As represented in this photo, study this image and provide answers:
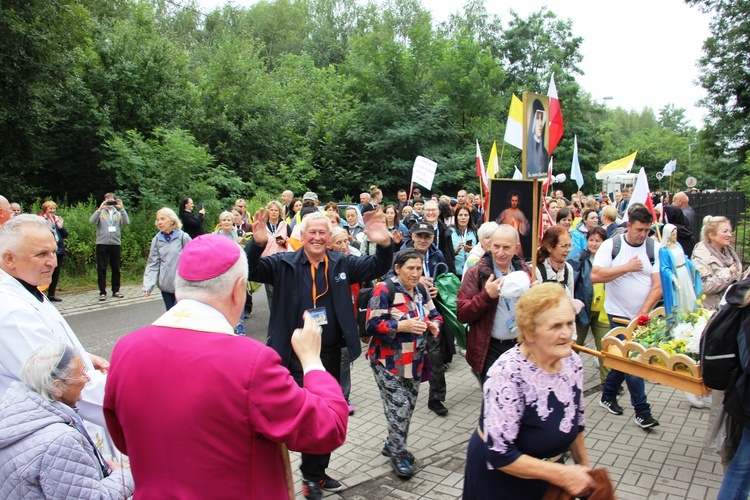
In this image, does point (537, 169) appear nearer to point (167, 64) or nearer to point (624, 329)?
point (624, 329)

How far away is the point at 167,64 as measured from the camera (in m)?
20.3

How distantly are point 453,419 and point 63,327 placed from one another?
393cm

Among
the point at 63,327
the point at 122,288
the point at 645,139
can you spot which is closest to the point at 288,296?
the point at 63,327

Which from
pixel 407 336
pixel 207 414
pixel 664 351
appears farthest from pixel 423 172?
pixel 207 414

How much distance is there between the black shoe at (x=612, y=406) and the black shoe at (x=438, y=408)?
63.3 inches

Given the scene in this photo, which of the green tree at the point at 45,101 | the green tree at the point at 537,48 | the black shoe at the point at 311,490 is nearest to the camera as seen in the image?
the black shoe at the point at 311,490

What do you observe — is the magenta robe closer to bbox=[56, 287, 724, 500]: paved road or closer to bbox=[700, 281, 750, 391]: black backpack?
bbox=[700, 281, 750, 391]: black backpack

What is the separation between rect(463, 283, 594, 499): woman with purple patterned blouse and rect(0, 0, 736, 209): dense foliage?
50.3ft

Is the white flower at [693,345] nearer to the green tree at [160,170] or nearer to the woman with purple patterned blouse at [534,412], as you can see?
the woman with purple patterned blouse at [534,412]

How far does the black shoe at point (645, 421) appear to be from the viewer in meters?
5.43

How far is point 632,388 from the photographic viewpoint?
5402 mm

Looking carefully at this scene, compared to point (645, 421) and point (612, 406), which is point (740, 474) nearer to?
point (645, 421)

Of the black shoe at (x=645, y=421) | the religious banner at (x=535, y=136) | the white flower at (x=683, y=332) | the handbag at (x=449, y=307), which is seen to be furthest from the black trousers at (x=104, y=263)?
the white flower at (x=683, y=332)

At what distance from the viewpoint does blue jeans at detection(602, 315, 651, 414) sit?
5.39m
